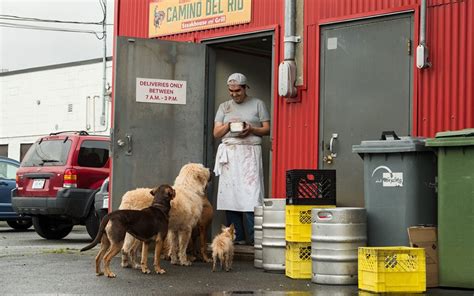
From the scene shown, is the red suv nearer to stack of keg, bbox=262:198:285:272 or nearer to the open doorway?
the open doorway

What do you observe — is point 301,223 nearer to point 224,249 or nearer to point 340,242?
point 340,242

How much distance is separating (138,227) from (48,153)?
21.5 feet

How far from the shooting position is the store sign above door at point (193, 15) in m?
11.1

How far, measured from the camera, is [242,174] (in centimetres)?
1049

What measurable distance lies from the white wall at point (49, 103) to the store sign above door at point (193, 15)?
56.7 ft

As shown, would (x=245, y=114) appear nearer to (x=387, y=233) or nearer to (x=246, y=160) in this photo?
(x=246, y=160)

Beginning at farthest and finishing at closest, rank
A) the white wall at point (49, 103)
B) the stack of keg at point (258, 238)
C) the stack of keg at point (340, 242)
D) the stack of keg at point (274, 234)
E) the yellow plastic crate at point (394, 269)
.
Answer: the white wall at point (49, 103) < the stack of keg at point (258, 238) < the stack of keg at point (274, 234) < the stack of keg at point (340, 242) < the yellow plastic crate at point (394, 269)

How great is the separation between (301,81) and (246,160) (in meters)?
1.27

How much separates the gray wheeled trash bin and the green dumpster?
0.21m

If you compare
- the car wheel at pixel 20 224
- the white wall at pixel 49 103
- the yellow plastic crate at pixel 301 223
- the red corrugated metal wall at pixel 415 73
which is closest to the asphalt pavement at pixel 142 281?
the yellow plastic crate at pixel 301 223

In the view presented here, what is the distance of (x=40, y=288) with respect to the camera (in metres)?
7.71

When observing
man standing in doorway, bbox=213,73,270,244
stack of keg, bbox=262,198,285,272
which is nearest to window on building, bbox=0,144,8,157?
man standing in doorway, bbox=213,73,270,244

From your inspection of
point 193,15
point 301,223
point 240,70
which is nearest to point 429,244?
point 301,223

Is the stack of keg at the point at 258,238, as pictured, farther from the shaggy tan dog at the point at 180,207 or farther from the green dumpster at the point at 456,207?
the green dumpster at the point at 456,207
